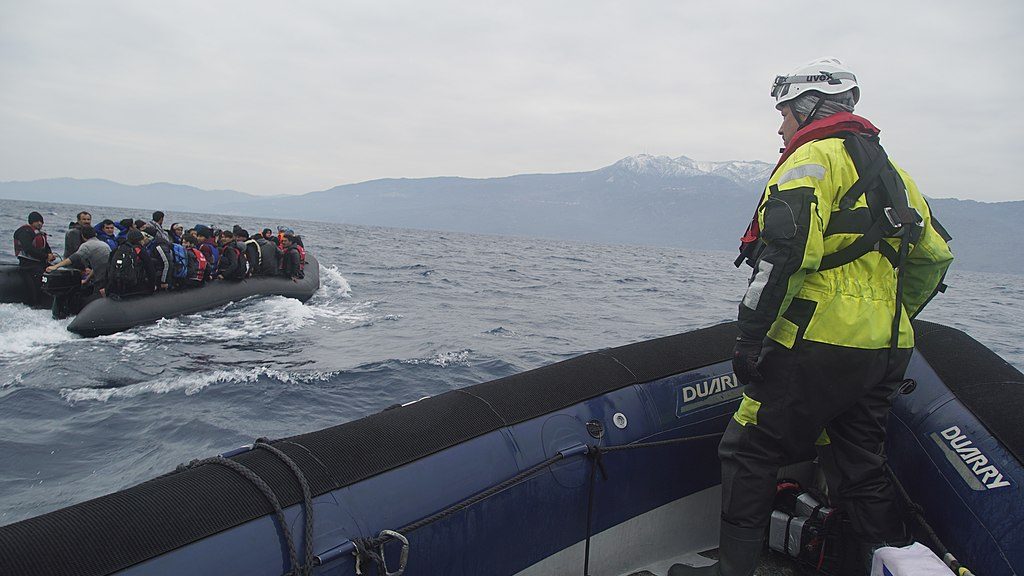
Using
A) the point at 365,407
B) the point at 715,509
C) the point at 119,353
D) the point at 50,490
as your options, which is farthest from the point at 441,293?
the point at 715,509

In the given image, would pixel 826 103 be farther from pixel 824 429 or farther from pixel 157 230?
pixel 157 230

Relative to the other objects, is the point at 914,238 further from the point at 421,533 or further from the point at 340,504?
the point at 340,504

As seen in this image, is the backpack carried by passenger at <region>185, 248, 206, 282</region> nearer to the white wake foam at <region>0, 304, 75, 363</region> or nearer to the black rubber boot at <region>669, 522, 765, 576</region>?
the white wake foam at <region>0, 304, 75, 363</region>

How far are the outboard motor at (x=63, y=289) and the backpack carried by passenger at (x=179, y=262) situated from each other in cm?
153

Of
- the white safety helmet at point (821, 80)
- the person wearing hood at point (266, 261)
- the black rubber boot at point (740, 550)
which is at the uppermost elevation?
the white safety helmet at point (821, 80)

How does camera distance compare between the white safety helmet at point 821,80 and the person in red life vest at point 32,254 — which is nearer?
the white safety helmet at point 821,80

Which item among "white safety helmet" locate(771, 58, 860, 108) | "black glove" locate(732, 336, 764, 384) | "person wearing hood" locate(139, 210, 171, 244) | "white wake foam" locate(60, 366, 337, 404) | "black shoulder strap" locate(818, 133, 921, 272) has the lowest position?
"white wake foam" locate(60, 366, 337, 404)

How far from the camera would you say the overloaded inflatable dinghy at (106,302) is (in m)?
10.0

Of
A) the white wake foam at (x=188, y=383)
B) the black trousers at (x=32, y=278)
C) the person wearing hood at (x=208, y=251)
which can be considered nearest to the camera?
the white wake foam at (x=188, y=383)

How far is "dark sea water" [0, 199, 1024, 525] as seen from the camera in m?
5.43

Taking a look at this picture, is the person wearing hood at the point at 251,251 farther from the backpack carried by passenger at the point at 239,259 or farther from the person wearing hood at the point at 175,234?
the person wearing hood at the point at 175,234

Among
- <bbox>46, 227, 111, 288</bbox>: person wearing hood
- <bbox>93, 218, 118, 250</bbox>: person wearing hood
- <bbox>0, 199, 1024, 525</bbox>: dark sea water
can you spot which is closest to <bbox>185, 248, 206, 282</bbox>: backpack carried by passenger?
<bbox>0, 199, 1024, 525</bbox>: dark sea water

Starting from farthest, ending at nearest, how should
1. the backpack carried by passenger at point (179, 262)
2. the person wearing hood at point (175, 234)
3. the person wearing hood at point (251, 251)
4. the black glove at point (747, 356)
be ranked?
the person wearing hood at point (251, 251) < the person wearing hood at point (175, 234) < the backpack carried by passenger at point (179, 262) < the black glove at point (747, 356)

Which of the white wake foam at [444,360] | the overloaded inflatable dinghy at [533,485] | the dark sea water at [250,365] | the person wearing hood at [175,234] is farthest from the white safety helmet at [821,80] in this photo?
the person wearing hood at [175,234]
